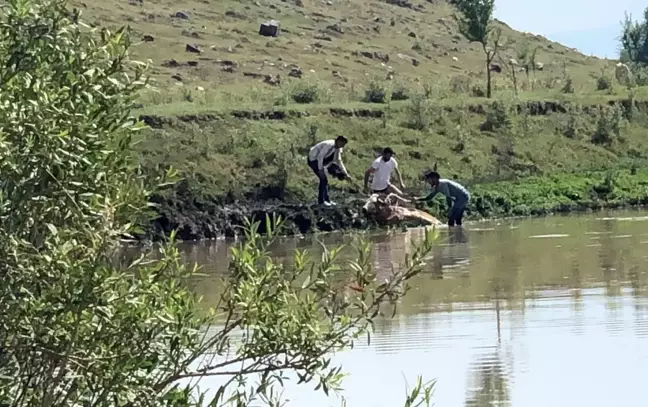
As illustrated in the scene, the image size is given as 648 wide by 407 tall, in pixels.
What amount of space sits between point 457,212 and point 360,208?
2.00 metres

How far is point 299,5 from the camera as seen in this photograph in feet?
240

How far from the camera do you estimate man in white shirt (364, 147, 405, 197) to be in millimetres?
27367

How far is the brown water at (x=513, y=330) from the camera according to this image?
1151 centimetres

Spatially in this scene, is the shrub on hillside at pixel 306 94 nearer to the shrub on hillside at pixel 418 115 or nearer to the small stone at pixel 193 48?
the shrub on hillside at pixel 418 115

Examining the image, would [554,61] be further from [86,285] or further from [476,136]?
[86,285]

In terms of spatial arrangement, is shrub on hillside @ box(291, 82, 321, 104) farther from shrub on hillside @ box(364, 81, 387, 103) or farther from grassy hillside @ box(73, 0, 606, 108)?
shrub on hillside @ box(364, 81, 387, 103)

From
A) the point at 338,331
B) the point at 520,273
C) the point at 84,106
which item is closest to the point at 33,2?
the point at 84,106

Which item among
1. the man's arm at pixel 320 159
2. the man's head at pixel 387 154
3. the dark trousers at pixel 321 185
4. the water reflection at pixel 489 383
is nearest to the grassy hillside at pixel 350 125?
the dark trousers at pixel 321 185

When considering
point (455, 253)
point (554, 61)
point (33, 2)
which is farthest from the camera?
point (554, 61)

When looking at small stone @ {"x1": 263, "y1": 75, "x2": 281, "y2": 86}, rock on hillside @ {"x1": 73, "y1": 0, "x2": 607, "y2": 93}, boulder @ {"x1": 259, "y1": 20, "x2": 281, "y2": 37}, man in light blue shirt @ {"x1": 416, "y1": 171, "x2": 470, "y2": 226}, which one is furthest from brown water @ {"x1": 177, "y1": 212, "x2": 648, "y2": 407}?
boulder @ {"x1": 259, "y1": 20, "x2": 281, "y2": 37}

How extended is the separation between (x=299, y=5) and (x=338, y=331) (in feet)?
219

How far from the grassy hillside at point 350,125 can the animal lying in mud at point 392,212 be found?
693mm

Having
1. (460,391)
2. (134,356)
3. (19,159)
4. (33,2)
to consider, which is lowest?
(460,391)

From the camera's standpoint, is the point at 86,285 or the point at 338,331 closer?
the point at 86,285
